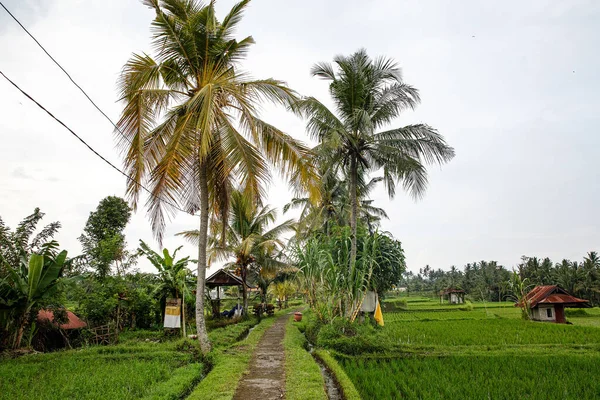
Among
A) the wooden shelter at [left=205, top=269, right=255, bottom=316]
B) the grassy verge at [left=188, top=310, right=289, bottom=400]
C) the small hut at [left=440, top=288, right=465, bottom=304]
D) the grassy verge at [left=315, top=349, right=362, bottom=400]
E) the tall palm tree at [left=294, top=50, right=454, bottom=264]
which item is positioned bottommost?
the small hut at [left=440, top=288, right=465, bottom=304]

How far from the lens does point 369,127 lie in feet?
36.6

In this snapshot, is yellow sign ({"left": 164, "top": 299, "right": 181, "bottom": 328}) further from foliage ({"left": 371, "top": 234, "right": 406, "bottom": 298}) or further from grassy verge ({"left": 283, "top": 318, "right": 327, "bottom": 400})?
foliage ({"left": 371, "top": 234, "right": 406, "bottom": 298})

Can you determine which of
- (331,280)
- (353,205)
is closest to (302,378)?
(331,280)

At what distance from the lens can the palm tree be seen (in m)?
7.20

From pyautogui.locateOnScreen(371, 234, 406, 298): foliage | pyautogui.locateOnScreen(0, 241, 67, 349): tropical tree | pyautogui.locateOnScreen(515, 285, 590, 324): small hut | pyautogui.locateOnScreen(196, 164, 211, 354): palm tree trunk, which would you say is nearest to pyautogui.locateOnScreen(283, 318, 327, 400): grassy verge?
pyautogui.locateOnScreen(196, 164, 211, 354): palm tree trunk

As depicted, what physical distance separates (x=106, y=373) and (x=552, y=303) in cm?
2081

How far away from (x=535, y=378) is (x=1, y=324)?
10858 mm

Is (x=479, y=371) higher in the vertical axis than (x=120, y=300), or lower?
lower

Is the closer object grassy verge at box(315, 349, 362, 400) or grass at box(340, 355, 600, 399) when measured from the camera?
grassy verge at box(315, 349, 362, 400)

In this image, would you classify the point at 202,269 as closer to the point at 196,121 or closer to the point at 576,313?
the point at 196,121

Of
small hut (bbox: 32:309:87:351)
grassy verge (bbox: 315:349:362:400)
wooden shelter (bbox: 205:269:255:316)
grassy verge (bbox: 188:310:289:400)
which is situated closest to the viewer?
grassy verge (bbox: 188:310:289:400)

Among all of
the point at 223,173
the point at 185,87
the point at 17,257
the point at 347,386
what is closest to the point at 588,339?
the point at 347,386

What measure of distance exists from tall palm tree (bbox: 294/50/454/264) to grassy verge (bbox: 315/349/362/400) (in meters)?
3.39

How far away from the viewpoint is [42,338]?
9.47 m
